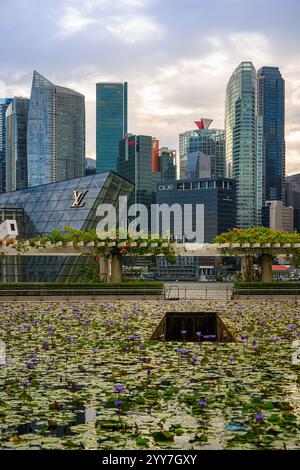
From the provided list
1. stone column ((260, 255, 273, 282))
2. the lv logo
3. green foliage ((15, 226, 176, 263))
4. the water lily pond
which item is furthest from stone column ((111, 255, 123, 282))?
the water lily pond

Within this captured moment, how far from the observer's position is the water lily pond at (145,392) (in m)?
7.47

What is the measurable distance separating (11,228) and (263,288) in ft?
72.6

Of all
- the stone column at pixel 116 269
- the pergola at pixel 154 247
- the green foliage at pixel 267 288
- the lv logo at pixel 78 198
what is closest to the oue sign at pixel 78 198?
the lv logo at pixel 78 198

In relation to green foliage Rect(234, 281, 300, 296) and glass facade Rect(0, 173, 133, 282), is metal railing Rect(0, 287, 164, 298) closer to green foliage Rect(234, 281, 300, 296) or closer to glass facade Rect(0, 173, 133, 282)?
green foliage Rect(234, 281, 300, 296)

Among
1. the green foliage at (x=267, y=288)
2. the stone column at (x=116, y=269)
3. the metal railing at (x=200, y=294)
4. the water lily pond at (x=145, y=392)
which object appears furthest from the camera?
the stone column at (x=116, y=269)

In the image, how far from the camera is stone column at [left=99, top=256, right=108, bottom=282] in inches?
1522

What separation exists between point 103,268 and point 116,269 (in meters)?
1.99

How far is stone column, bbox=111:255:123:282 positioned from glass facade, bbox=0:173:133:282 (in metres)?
13.8

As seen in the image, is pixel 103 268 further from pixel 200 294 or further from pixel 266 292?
pixel 266 292

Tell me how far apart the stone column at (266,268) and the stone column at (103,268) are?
9.23 meters

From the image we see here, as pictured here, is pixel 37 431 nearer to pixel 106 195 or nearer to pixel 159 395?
pixel 159 395

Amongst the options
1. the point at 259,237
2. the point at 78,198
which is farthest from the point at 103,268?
the point at 78,198

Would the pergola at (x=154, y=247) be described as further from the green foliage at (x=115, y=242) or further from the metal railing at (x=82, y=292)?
the metal railing at (x=82, y=292)
